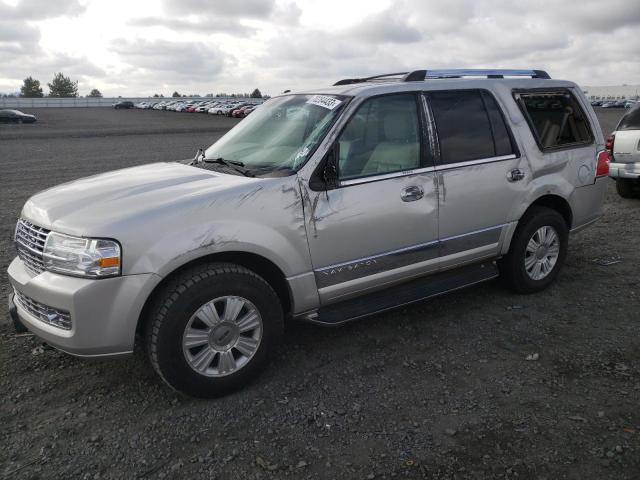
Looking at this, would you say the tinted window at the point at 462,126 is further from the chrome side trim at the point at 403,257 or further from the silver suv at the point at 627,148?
the silver suv at the point at 627,148

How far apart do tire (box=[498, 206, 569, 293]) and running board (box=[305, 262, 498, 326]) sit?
0.21m

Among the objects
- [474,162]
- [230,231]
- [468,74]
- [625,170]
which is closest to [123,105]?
[625,170]

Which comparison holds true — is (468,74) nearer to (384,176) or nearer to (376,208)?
(384,176)

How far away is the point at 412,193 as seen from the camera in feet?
12.8

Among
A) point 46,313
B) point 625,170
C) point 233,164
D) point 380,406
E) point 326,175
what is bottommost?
point 380,406

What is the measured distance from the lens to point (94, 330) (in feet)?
9.66

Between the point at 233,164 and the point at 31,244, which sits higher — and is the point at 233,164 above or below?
above

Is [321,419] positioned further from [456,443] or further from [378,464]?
[456,443]

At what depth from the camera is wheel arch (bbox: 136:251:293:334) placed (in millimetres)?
3143

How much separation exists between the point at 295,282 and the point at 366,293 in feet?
2.15

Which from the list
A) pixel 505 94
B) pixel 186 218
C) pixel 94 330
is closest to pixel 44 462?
pixel 94 330

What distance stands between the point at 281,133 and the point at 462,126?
4.72ft

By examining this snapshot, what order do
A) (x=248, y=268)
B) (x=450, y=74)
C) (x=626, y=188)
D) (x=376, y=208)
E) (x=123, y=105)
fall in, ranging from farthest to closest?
1. (x=123, y=105)
2. (x=626, y=188)
3. (x=450, y=74)
4. (x=376, y=208)
5. (x=248, y=268)

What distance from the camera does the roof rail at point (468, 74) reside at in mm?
4238
